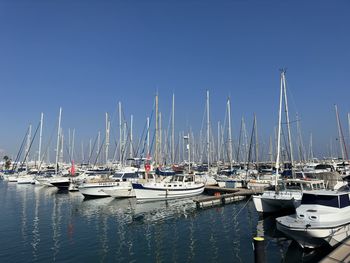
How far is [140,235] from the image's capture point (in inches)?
826

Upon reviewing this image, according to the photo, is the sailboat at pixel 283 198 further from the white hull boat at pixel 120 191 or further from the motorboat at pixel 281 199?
the white hull boat at pixel 120 191

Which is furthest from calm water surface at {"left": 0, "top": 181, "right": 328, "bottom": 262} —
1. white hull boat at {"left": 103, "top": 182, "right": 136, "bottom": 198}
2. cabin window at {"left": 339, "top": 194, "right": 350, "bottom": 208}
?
white hull boat at {"left": 103, "top": 182, "right": 136, "bottom": 198}

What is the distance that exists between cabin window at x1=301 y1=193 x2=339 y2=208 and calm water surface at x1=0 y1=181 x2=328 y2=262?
9.47 feet

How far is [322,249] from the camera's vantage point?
16.4 meters

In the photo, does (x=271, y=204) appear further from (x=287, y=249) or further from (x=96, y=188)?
(x=96, y=188)

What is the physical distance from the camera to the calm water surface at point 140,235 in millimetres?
16469

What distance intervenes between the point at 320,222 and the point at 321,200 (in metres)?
2.42

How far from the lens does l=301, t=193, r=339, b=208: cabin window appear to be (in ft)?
57.9

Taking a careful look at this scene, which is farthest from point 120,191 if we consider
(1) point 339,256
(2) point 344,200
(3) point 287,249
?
(1) point 339,256

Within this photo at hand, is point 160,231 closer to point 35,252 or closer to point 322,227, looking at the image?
point 35,252

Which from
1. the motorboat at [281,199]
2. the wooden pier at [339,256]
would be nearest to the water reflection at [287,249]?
the wooden pier at [339,256]

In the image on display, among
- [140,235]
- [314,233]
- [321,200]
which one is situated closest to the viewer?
[314,233]

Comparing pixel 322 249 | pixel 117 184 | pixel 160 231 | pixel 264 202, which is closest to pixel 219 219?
pixel 264 202

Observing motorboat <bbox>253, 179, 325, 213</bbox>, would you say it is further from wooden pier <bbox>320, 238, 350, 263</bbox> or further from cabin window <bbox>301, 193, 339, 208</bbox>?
wooden pier <bbox>320, 238, 350, 263</bbox>
